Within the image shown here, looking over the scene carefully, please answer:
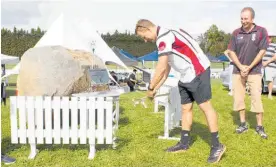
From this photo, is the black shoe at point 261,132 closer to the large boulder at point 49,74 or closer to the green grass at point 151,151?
the green grass at point 151,151

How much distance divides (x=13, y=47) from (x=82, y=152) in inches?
1607

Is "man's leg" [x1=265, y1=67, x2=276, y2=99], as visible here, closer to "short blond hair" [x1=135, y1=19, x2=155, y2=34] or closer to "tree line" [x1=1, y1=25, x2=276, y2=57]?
"short blond hair" [x1=135, y1=19, x2=155, y2=34]

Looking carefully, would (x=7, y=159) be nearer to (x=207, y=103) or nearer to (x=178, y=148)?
(x=178, y=148)

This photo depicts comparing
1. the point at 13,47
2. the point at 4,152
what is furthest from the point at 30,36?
the point at 4,152

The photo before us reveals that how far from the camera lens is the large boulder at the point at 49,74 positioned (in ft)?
21.0

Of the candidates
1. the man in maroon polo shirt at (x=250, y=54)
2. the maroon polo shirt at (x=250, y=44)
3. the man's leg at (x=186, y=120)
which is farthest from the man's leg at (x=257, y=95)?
the man's leg at (x=186, y=120)

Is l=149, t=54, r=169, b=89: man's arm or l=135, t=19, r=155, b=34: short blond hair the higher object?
l=135, t=19, r=155, b=34: short blond hair

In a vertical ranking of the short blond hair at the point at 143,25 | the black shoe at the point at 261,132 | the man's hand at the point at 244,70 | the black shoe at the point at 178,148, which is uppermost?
the short blond hair at the point at 143,25

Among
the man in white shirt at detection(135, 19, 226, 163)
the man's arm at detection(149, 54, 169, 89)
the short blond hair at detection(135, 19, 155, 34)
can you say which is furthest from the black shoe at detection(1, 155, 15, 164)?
the short blond hair at detection(135, 19, 155, 34)

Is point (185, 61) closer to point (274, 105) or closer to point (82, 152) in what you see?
point (82, 152)

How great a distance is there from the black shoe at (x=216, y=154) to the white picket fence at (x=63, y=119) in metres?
1.37

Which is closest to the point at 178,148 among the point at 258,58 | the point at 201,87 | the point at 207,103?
the point at 207,103

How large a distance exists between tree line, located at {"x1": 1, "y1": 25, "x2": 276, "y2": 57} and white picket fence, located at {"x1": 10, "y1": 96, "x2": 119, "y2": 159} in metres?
34.2

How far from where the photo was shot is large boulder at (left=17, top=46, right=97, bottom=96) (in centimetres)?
640
